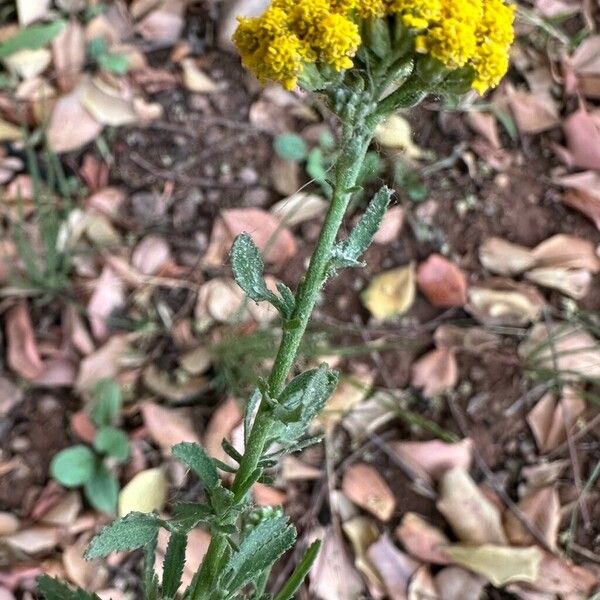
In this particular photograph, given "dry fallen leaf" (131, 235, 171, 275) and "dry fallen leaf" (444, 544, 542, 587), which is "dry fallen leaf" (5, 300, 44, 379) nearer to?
"dry fallen leaf" (131, 235, 171, 275)

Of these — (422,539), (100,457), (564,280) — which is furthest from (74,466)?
(564,280)

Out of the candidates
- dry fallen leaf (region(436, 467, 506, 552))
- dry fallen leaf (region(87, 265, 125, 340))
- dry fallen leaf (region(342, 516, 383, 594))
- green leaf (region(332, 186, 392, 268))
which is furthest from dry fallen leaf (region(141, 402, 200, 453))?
green leaf (region(332, 186, 392, 268))

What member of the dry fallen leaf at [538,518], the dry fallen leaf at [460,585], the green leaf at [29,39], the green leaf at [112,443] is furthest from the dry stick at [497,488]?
the green leaf at [29,39]

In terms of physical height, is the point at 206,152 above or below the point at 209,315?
above

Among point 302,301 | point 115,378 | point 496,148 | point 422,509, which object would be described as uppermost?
point 302,301

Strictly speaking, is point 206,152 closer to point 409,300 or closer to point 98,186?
point 98,186

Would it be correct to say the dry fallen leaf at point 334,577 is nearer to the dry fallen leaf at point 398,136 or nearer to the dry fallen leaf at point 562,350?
the dry fallen leaf at point 562,350

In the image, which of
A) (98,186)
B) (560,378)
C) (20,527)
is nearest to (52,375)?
(20,527)
